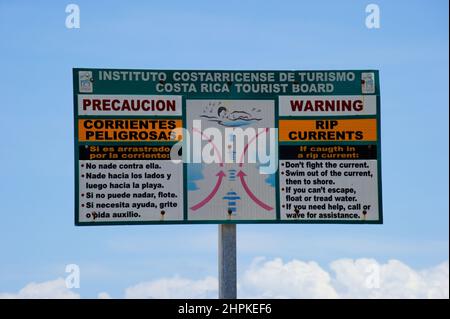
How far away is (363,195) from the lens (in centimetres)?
1812

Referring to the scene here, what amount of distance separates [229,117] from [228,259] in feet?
7.85

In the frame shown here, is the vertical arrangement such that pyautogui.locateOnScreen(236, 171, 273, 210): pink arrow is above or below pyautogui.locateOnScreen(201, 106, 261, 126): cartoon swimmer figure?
below

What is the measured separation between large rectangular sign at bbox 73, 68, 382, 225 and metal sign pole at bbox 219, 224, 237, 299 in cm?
20

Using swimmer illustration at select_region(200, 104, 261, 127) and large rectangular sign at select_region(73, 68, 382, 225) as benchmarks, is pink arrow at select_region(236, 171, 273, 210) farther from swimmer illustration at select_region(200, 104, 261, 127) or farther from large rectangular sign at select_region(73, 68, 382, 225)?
swimmer illustration at select_region(200, 104, 261, 127)

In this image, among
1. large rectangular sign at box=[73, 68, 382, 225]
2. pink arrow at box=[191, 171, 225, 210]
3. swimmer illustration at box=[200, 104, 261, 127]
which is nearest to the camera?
large rectangular sign at box=[73, 68, 382, 225]

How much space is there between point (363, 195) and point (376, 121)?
1278 millimetres

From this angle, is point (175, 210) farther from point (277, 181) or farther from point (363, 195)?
point (363, 195)

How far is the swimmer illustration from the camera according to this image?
18.0 m

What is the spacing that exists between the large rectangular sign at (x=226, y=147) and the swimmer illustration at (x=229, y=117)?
0.06ft

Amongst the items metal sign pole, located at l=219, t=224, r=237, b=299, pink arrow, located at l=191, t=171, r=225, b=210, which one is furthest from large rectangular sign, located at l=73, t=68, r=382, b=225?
metal sign pole, located at l=219, t=224, r=237, b=299

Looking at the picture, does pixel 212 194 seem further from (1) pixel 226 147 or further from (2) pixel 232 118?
(2) pixel 232 118

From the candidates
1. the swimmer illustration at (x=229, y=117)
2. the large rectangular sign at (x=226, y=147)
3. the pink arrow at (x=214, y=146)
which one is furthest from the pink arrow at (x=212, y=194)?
the swimmer illustration at (x=229, y=117)

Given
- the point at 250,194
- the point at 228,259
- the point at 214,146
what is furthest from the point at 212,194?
the point at 228,259
